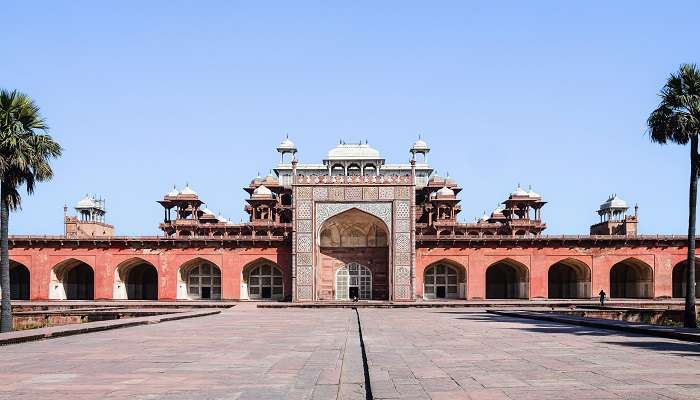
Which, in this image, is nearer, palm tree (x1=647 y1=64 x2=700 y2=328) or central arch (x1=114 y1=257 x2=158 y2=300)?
palm tree (x1=647 y1=64 x2=700 y2=328)

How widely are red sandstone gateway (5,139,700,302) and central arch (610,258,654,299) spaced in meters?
0.06

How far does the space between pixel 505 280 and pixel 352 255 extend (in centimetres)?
993

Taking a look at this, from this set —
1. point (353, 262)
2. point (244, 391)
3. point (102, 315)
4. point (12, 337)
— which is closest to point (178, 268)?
point (353, 262)

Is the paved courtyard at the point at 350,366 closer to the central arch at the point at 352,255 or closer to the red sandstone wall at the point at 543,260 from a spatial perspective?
the red sandstone wall at the point at 543,260

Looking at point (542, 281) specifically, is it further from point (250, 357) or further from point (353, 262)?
point (250, 357)

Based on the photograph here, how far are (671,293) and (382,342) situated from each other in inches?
1174

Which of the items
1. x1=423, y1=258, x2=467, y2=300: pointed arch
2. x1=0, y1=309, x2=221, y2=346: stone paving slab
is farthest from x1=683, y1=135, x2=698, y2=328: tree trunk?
x1=423, y1=258, x2=467, y2=300: pointed arch

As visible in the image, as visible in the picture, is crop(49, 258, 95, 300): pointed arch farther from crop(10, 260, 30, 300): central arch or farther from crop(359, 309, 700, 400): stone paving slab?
crop(359, 309, 700, 400): stone paving slab

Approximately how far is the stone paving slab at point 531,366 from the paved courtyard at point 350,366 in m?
0.02

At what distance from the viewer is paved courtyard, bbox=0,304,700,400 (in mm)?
6957

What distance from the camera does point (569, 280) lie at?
40688 mm

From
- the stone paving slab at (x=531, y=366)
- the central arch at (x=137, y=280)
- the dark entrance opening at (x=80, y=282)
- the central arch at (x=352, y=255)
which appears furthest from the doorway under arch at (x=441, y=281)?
the stone paving slab at (x=531, y=366)

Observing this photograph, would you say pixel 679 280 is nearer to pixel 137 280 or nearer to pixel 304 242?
pixel 304 242

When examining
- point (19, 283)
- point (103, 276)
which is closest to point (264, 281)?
point (103, 276)
